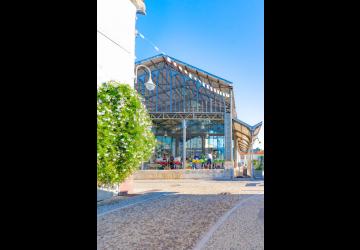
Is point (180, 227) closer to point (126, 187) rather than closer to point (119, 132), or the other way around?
point (119, 132)

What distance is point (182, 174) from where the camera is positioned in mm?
16797

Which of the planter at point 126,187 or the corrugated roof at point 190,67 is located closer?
the planter at point 126,187

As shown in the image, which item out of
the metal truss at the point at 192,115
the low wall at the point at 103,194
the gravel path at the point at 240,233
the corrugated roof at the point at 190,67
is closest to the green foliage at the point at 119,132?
the low wall at the point at 103,194

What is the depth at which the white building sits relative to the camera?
774cm

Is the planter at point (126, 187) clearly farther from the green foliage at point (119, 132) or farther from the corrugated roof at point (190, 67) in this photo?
the corrugated roof at point (190, 67)

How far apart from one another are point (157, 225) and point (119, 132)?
2.96 metres

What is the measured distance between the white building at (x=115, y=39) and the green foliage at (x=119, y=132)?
34.6 inches

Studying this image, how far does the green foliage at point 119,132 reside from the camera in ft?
20.1
